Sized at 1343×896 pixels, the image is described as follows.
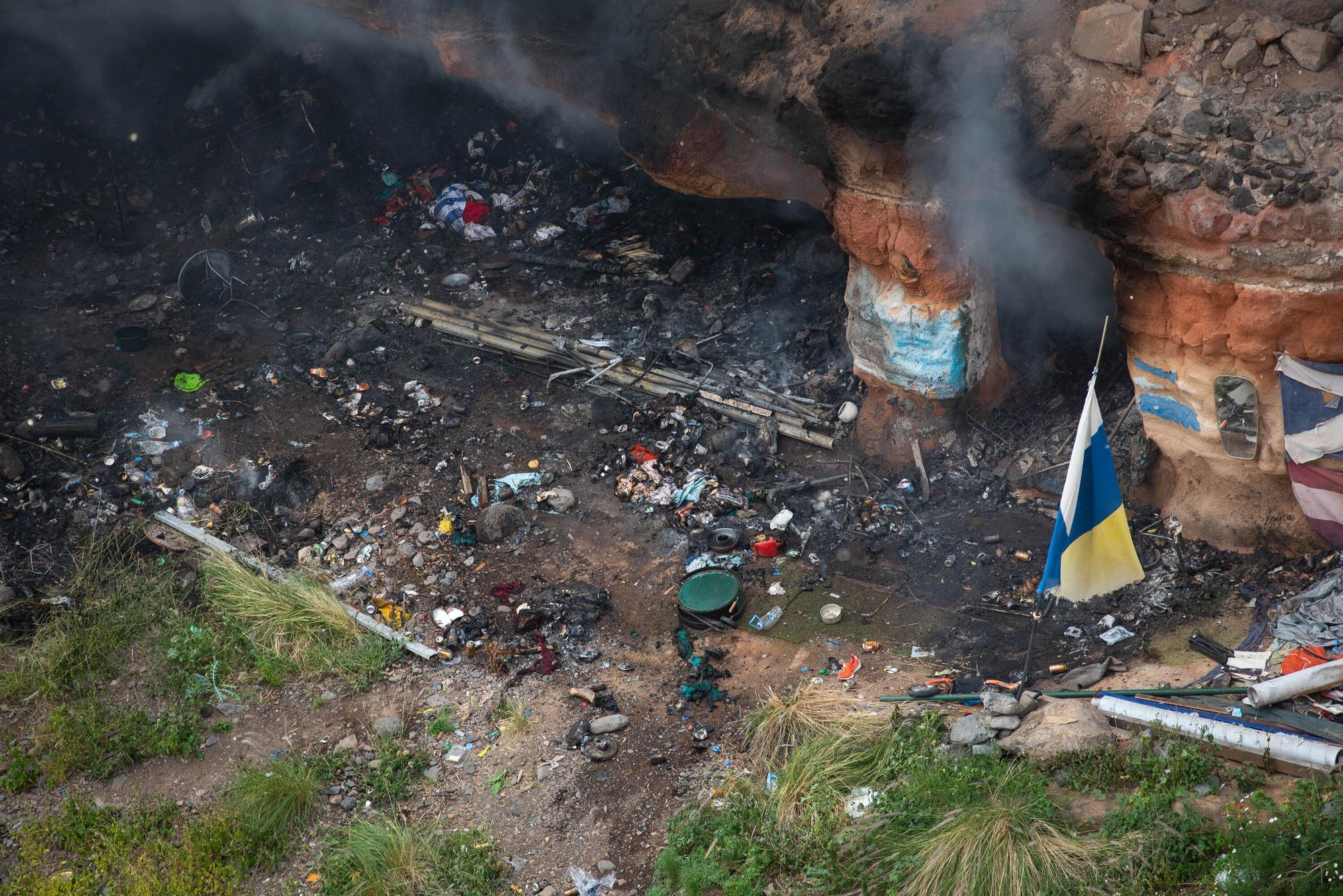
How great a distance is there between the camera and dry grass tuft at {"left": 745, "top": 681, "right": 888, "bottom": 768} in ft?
18.9

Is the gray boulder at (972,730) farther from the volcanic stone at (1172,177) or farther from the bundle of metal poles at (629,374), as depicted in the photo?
the bundle of metal poles at (629,374)

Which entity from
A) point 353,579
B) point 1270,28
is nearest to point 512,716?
point 353,579

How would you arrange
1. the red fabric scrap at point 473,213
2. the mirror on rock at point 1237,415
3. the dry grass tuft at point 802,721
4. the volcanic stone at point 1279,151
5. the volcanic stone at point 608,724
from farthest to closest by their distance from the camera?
the red fabric scrap at point 473,213
the volcanic stone at point 608,724
the mirror on rock at point 1237,415
the dry grass tuft at point 802,721
the volcanic stone at point 1279,151

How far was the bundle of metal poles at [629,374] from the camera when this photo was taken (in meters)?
8.75

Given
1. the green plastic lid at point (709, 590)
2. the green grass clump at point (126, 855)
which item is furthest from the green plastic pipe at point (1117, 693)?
the green grass clump at point (126, 855)

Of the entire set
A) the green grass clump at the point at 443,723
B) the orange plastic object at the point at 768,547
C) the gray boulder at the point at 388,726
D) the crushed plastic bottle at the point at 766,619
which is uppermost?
the orange plastic object at the point at 768,547

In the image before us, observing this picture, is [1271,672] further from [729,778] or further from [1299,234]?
[729,778]

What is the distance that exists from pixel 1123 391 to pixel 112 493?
807 centimetres

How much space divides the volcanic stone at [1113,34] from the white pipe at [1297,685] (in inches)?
129

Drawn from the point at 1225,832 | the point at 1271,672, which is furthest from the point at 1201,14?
the point at 1225,832

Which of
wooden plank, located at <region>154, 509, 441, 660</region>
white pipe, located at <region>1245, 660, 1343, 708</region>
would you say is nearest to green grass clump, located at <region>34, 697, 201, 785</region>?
wooden plank, located at <region>154, 509, 441, 660</region>

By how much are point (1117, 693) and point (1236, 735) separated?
715mm

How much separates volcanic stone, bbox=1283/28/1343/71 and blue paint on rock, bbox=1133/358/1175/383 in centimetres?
193

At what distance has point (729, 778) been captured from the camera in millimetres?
5758
